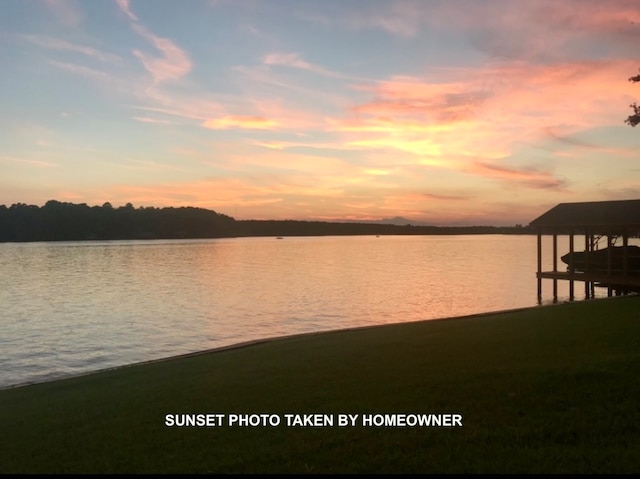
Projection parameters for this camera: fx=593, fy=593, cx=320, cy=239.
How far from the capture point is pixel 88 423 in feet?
28.4

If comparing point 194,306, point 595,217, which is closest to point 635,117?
point 595,217

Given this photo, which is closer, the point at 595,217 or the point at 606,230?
the point at 595,217

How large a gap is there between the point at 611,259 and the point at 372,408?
94.7ft

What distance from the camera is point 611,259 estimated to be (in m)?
32.1

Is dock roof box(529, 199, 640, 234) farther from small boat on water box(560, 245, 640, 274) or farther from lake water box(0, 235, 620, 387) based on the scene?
lake water box(0, 235, 620, 387)

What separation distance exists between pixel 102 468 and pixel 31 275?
2334 inches

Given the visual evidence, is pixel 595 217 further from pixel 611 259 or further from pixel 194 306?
pixel 194 306

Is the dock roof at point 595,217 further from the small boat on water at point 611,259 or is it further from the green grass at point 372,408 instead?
the green grass at point 372,408

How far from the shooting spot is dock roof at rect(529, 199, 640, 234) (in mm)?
29656

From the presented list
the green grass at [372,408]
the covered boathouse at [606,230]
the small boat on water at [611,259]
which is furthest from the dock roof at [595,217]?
the green grass at [372,408]

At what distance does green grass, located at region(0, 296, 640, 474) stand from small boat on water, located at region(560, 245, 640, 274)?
20.3 metres

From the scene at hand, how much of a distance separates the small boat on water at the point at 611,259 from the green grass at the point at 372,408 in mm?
20288

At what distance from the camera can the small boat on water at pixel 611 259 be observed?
31156 millimetres

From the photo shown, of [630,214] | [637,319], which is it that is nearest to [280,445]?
[637,319]
